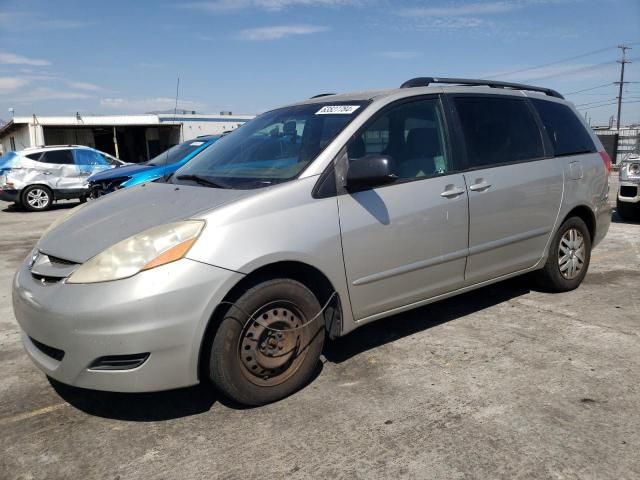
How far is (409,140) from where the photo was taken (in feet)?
11.8

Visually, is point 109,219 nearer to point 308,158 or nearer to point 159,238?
point 159,238

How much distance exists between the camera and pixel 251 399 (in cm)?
291

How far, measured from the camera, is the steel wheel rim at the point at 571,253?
468 centimetres

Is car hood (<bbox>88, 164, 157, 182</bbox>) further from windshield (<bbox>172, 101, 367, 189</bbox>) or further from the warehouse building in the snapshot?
the warehouse building

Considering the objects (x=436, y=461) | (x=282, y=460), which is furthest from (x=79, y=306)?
(x=436, y=461)

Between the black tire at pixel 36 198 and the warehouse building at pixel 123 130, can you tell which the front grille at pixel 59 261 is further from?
the warehouse building at pixel 123 130

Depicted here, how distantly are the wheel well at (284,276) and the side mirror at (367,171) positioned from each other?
57 cm

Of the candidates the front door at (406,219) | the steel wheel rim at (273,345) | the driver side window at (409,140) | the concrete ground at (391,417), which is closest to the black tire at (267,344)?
the steel wheel rim at (273,345)

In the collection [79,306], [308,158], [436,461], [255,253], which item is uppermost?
[308,158]

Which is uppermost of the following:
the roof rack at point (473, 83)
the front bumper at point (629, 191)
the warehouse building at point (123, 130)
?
the warehouse building at point (123, 130)

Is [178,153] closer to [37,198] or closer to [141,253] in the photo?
[37,198]

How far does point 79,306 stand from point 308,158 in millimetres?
1507

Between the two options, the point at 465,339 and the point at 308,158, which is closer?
the point at 308,158

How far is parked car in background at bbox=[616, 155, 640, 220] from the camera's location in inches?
333
